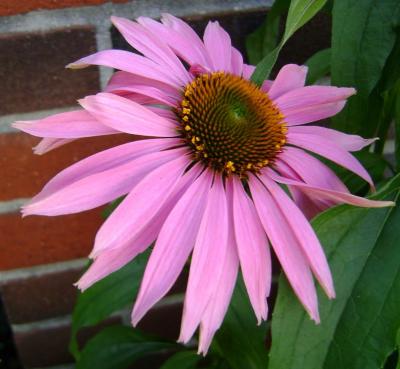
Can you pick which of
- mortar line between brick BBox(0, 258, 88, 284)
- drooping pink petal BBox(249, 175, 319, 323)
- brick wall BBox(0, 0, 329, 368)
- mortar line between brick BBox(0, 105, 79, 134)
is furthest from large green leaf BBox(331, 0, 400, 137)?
mortar line between brick BBox(0, 258, 88, 284)

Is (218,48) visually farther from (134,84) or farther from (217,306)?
(217,306)

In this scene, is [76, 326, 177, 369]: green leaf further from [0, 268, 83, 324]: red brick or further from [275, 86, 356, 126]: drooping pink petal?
[275, 86, 356, 126]: drooping pink petal

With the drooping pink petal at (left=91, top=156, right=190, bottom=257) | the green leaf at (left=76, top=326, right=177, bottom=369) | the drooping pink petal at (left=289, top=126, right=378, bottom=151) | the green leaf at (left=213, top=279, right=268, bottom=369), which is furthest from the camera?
the green leaf at (left=76, top=326, right=177, bottom=369)

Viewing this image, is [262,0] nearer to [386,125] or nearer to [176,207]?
[386,125]

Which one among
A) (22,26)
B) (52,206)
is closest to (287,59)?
(22,26)

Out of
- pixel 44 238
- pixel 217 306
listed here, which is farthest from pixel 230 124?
pixel 44 238

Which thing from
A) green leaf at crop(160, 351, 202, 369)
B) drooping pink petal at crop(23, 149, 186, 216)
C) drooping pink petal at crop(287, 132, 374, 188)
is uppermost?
drooping pink petal at crop(23, 149, 186, 216)
